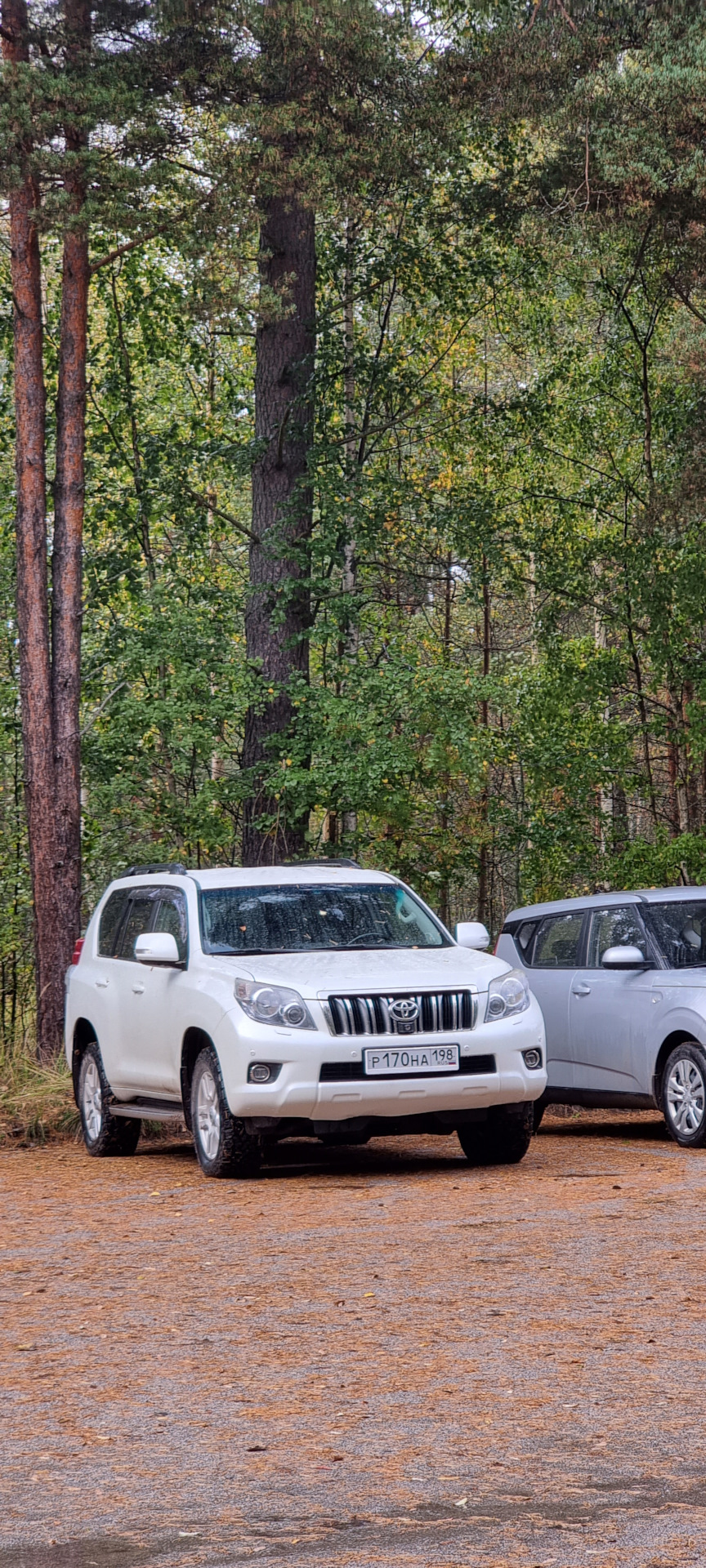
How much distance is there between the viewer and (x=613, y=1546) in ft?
12.8

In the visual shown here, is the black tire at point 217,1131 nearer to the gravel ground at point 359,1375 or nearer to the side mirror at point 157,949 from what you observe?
the gravel ground at point 359,1375

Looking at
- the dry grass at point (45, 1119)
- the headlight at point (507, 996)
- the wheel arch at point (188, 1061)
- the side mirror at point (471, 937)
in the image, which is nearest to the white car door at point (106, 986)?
the wheel arch at point (188, 1061)

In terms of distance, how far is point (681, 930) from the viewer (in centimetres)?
1266

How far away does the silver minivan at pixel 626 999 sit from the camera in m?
11.8

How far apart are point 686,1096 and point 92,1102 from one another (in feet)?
13.8

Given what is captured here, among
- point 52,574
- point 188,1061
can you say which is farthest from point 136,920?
point 52,574

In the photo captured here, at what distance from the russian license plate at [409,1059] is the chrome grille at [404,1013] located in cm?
11

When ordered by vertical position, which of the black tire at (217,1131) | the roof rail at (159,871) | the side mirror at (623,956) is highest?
the roof rail at (159,871)

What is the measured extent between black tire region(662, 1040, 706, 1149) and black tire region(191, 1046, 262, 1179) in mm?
2967

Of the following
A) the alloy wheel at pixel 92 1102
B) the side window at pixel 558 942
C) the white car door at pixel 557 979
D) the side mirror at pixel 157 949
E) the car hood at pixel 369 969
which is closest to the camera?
the car hood at pixel 369 969

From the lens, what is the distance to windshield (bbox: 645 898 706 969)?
12508 mm

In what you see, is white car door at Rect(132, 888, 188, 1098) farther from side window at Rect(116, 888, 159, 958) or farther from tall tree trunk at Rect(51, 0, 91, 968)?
tall tree trunk at Rect(51, 0, 91, 968)

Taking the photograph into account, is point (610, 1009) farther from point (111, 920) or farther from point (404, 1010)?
point (111, 920)

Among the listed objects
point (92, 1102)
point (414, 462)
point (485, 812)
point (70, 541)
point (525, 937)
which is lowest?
point (92, 1102)
